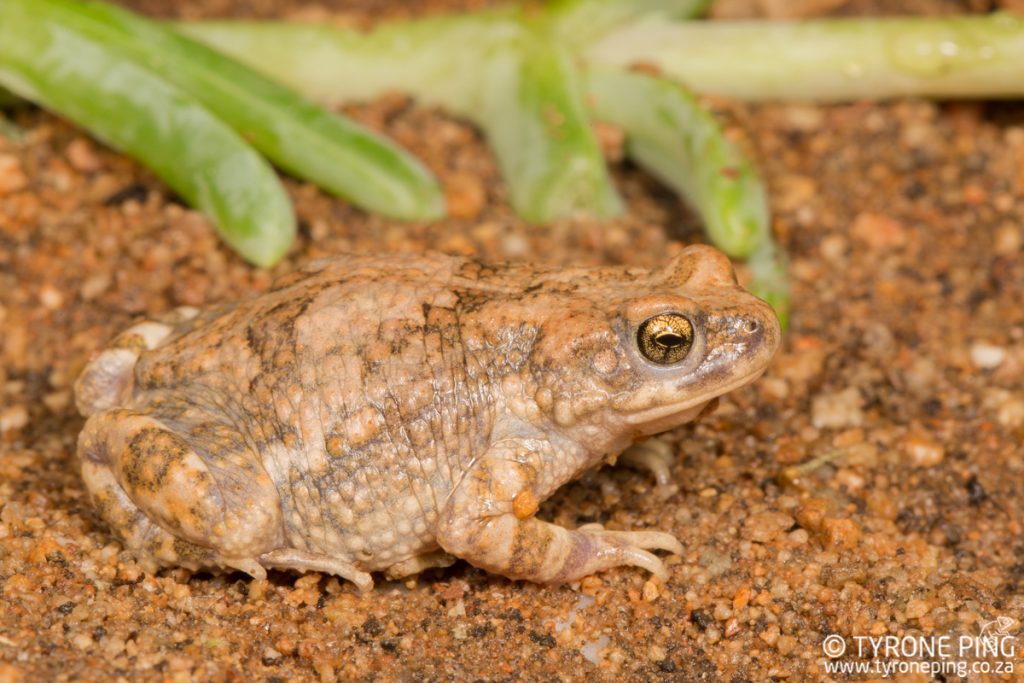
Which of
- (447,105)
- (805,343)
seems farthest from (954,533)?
(447,105)

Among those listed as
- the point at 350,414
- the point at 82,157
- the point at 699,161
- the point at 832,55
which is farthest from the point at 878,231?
the point at 82,157

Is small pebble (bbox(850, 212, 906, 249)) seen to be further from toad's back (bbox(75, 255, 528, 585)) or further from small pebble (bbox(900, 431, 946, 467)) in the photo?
toad's back (bbox(75, 255, 528, 585))

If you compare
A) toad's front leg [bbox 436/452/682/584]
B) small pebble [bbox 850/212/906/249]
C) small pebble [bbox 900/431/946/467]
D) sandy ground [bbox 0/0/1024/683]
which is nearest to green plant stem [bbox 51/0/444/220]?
Result: sandy ground [bbox 0/0/1024/683]

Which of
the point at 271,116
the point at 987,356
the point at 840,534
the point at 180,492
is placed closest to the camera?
the point at 180,492

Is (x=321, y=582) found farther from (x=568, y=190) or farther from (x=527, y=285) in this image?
(x=568, y=190)

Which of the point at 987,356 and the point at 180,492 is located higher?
the point at 180,492

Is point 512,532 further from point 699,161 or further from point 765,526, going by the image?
point 699,161
